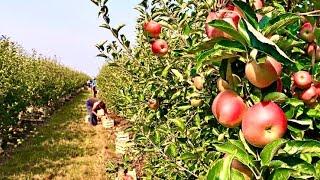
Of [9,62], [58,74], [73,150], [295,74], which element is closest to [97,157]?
[73,150]

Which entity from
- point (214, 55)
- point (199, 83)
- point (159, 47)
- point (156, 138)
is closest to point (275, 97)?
point (214, 55)

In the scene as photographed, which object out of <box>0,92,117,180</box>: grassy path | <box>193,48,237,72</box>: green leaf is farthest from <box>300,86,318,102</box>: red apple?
<box>0,92,117,180</box>: grassy path

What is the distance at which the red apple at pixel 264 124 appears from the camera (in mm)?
998

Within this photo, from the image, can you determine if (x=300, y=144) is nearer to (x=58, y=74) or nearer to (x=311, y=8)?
(x=311, y=8)

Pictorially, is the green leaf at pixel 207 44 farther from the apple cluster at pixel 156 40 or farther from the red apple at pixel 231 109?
the apple cluster at pixel 156 40

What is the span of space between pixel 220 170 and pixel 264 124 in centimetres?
14

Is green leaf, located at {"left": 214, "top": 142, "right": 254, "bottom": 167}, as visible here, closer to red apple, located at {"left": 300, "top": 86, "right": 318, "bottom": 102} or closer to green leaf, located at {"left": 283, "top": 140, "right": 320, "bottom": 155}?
green leaf, located at {"left": 283, "top": 140, "right": 320, "bottom": 155}

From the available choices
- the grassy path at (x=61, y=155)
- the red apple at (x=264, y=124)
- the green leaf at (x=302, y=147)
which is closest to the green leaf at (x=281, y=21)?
the red apple at (x=264, y=124)

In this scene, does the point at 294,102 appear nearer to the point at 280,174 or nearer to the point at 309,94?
the point at 309,94

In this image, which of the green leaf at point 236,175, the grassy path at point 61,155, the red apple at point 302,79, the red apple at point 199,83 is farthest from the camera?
the grassy path at point 61,155

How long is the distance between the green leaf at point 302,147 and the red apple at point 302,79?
0.20 m

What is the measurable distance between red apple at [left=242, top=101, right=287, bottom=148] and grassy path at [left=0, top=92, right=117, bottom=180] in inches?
293

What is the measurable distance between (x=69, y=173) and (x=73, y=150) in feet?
7.91

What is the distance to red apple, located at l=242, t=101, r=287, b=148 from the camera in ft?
3.27
